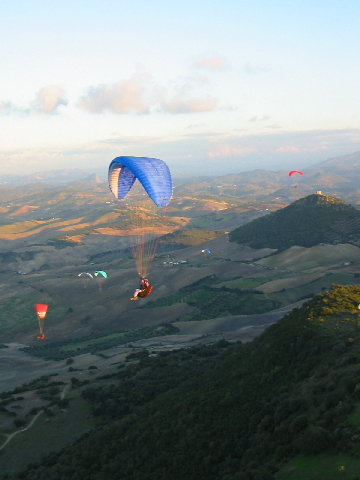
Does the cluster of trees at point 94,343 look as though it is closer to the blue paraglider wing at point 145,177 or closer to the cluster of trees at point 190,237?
the blue paraglider wing at point 145,177

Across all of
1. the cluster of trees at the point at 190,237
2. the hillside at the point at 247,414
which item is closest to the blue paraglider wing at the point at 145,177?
the hillside at the point at 247,414

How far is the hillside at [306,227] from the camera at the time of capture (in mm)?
114188

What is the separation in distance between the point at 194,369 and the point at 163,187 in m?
15.2

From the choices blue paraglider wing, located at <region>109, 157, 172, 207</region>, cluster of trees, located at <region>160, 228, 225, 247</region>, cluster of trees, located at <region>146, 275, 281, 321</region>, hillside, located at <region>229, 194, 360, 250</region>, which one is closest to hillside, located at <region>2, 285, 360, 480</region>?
blue paraglider wing, located at <region>109, 157, 172, 207</region>

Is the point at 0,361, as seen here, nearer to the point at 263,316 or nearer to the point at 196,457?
the point at 263,316

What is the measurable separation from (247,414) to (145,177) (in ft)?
54.3

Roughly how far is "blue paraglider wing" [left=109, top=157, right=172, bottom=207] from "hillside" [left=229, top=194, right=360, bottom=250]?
268ft

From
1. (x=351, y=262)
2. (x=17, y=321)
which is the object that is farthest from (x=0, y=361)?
(x=351, y=262)

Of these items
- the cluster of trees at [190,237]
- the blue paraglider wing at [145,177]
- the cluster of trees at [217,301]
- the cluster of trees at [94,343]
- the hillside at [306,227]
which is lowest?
the cluster of trees at [94,343]

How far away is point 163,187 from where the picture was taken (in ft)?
107

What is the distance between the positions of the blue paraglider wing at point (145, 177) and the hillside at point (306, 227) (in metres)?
81.8

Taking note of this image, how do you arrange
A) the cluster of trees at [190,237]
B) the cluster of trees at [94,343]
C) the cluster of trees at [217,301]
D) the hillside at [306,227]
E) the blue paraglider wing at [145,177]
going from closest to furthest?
the blue paraglider wing at [145,177] → the cluster of trees at [94,343] → the cluster of trees at [217,301] → the hillside at [306,227] → the cluster of trees at [190,237]

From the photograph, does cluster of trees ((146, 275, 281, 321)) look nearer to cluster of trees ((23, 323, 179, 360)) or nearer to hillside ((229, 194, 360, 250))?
cluster of trees ((23, 323, 179, 360))

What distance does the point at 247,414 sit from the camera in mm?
23297
